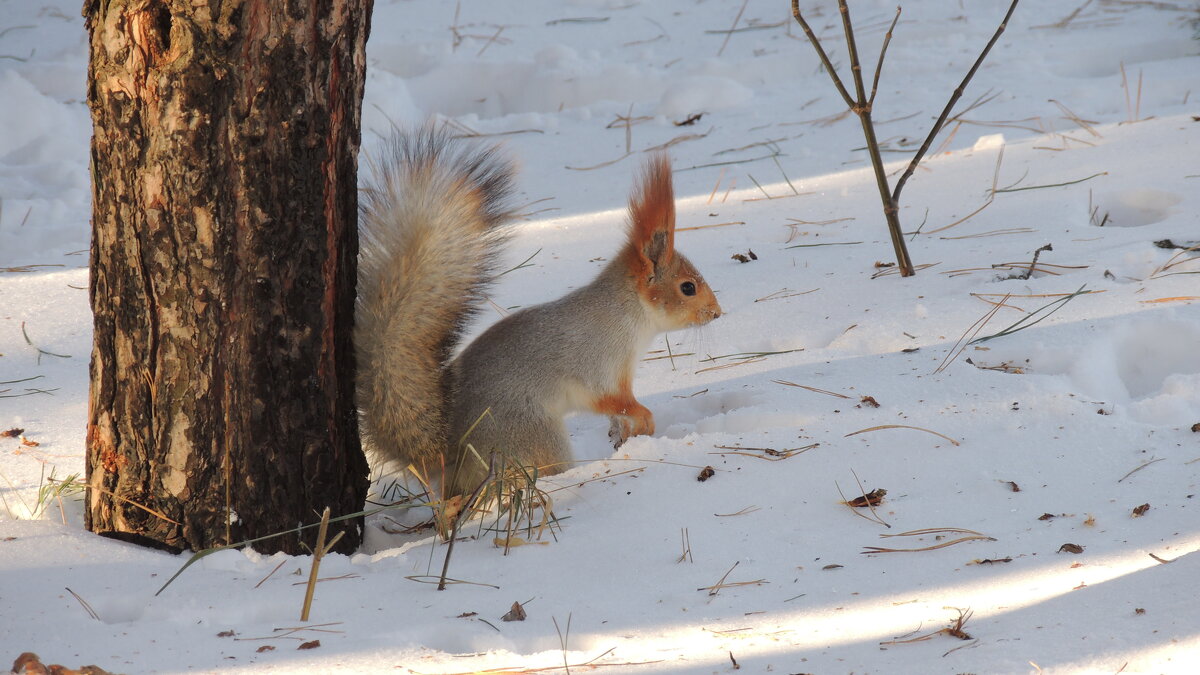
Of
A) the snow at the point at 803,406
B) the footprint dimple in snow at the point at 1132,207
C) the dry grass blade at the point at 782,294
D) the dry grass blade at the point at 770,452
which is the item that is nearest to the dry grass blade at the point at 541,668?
the snow at the point at 803,406

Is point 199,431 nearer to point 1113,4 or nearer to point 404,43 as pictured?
point 404,43

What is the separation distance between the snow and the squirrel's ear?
0.37m

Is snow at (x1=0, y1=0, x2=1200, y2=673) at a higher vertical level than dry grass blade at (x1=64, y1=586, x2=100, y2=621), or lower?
higher

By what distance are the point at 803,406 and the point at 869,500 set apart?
45 cm

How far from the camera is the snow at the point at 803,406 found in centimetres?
167

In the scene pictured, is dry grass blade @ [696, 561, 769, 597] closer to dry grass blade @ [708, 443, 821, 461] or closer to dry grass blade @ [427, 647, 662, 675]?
dry grass blade @ [427, 647, 662, 675]

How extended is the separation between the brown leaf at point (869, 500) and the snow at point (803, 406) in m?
0.04

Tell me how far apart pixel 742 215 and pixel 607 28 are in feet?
7.78

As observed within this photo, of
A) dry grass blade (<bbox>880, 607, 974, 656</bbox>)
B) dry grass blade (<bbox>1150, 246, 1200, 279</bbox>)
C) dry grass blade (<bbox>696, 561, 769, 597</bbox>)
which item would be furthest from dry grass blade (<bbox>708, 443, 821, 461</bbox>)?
dry grass blade (<bbox>1150, 246, 1200, 279</bbox>)

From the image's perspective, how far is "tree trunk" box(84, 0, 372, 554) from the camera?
6.25ft

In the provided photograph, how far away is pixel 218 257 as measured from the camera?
1977 millimetres

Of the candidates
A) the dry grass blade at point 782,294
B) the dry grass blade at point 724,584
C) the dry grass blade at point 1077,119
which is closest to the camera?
the dry grass blade at point 724,584

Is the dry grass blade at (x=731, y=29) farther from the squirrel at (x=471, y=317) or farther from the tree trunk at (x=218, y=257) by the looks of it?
the tree trunk at (x=218, y=257)

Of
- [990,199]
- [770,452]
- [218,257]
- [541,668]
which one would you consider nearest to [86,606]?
[218,257]
